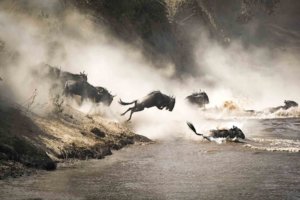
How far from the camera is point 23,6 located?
4572 centimetres

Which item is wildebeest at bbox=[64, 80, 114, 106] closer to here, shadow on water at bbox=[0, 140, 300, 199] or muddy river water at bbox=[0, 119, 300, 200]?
muddy river water at bbox=[0, 119, 300, 200]

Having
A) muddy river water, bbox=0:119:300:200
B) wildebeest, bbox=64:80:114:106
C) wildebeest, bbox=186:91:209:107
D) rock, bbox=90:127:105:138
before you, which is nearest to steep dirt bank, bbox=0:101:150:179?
rock, bbox=90:127:105:138

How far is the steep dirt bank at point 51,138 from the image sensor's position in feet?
58.1

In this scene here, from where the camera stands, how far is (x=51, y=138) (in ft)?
69.6

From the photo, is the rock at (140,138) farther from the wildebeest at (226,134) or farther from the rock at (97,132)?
the wildebeest at (226,134)

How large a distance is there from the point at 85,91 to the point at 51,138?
32.6 feet

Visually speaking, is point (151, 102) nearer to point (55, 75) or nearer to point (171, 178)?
point (55, 75)

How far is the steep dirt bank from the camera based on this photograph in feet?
58.1

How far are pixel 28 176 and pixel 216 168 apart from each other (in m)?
6.75

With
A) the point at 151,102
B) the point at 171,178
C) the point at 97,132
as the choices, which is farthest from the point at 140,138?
the point at 171,178

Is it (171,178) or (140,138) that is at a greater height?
(140,138)

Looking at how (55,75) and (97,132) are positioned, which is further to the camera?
(55,75)

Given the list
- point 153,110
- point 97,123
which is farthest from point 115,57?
point 97,123

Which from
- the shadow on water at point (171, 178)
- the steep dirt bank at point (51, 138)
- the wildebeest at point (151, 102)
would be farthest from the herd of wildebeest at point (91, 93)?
the shadow on water at point (171, 178)
